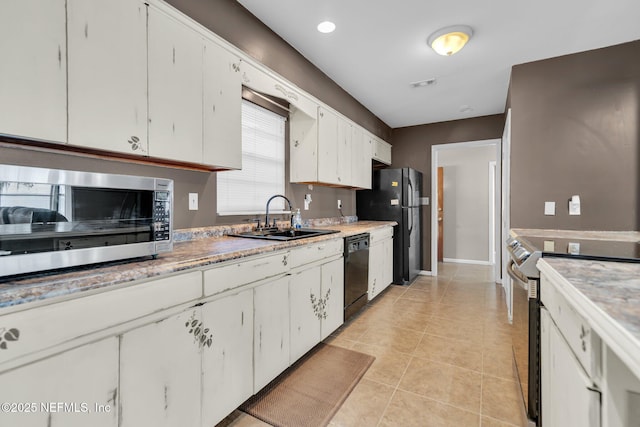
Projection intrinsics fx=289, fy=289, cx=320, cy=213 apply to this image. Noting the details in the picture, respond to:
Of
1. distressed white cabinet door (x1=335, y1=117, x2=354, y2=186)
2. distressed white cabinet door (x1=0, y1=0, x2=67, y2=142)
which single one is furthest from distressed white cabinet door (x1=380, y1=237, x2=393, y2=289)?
distressed white cabinet door (x1=0, y1=0, x2=67, y2=142)

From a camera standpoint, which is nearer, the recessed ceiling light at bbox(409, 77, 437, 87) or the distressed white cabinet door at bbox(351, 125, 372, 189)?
the recessed ceiling light at bbox(409, 77, 437, 87)

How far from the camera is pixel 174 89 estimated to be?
1578 millimetres

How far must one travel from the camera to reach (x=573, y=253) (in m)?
1.21

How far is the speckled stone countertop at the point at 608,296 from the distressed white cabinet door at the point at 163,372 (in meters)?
1.35

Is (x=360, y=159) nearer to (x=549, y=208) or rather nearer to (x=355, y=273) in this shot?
(x=355, y=273)

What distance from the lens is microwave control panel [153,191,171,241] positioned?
4.25 ft

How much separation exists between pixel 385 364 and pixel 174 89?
7.57 feet

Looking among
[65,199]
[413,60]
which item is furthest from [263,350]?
[413,60]

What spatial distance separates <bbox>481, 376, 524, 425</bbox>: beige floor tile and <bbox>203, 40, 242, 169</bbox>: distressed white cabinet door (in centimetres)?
218

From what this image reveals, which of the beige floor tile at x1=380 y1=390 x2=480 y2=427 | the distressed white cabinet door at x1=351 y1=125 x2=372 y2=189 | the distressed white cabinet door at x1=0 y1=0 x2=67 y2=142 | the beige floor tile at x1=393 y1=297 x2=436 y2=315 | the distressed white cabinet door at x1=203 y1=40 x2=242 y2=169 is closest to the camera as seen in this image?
the distressed white cabinet door at x1=0 y1=0 x2=67 y2=142

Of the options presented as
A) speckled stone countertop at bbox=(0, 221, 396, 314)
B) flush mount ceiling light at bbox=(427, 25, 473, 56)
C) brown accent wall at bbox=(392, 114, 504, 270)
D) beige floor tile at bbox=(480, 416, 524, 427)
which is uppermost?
flush mount ceiling light at bbox=(427, 25, 473, 56)

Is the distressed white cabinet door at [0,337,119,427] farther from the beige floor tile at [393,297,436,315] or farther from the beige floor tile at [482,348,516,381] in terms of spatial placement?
the beige floor tile at [393,297,436,315]

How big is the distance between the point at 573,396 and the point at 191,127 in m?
1.97

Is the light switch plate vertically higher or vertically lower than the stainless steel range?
higher
